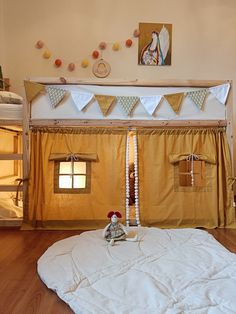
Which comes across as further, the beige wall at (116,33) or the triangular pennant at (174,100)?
the beige wall at (116,33)

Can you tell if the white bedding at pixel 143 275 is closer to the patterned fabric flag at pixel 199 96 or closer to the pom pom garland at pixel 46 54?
the patterned fabric flag at pixel 199 96

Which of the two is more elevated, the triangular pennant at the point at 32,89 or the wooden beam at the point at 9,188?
the triangular pennant at the point at 32,89

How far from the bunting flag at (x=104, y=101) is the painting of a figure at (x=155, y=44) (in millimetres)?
1655

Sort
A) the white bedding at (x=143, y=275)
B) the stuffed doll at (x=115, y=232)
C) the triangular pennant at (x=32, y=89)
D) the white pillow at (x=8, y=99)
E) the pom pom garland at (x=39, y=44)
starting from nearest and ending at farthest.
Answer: the white bedding at (x=143, y=275)
the stuffed doll at (x=115, y=232)
the triangular pennant at (x=32, y=89)
the white pillow at (x=8, y=99)
the pom pom garland at (x=39, y=44)

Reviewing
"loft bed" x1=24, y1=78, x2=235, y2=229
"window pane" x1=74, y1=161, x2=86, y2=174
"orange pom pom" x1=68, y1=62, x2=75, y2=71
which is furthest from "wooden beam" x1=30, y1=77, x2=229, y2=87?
"orange pom pom" x1=68, y1=62, x2=75, y2=71

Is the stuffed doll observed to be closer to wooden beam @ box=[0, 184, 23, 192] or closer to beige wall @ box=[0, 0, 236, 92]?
wooden beam @ box=[0, 184, 23, 192]

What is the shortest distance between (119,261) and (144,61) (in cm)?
331

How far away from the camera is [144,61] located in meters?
4.30

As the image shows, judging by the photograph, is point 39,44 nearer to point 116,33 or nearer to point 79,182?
point 116,33

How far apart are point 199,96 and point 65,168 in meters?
1.69

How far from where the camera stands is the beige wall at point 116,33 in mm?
4172

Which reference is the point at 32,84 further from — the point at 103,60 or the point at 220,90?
the point at 220,90

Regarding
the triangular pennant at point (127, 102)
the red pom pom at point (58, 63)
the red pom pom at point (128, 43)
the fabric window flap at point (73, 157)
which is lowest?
the fabric window flap at point (73, 157)

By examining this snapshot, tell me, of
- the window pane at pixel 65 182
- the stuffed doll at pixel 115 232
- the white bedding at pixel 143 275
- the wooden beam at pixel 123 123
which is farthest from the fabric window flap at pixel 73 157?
the white bedding at pixel 143 275
